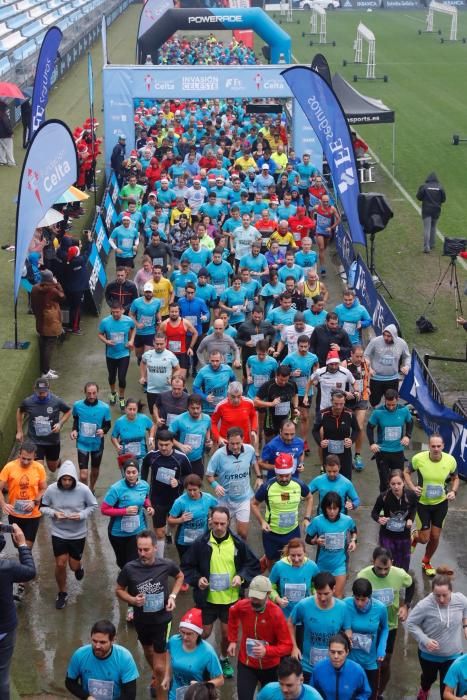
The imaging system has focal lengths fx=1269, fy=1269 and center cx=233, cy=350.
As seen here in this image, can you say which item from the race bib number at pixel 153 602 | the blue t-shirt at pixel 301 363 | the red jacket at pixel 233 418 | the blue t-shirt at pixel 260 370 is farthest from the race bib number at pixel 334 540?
the blue t-shirt at pixel 301 363

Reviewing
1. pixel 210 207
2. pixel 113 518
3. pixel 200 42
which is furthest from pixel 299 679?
pixel 200 42

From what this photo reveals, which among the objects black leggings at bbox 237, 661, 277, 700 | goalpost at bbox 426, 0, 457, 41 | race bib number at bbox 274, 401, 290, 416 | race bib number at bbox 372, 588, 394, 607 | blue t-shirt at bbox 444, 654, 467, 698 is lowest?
goalpost at bbox 426, 0, 457, 41

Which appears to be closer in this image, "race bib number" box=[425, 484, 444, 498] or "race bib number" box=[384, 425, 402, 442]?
"race bib number" box=[425, 484, 444, 498]

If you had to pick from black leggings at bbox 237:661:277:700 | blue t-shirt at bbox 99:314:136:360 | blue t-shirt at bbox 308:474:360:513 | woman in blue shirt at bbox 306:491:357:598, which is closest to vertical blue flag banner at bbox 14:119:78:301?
blue t-shirt at bbox 99:314:136:360

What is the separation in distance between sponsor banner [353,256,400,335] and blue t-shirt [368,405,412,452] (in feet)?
11.6

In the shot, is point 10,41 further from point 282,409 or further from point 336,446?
point 336,446

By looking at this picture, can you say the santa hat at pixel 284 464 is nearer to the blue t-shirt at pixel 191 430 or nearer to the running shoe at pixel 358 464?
the blue t-shirt at pixel 191 430

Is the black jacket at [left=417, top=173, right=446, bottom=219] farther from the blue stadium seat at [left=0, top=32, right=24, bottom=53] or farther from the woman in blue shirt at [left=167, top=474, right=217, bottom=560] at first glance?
the blue stadium seat at [left=0, top=32, right=24, bottom=53]

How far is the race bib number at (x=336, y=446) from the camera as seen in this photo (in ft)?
41.9

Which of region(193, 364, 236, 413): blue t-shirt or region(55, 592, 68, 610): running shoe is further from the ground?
region(193, 364, 236, 413): blue t-shirt

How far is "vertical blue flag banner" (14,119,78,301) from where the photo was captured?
1633cm

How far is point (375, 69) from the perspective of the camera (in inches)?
2153

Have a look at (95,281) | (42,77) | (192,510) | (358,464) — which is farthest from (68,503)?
(42,77)

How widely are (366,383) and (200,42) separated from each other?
47784 mm
